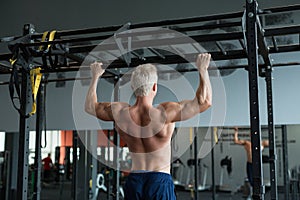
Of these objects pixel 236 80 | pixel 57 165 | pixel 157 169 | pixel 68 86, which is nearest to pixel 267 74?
pixel 157 169

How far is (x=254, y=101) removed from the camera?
2.42 m

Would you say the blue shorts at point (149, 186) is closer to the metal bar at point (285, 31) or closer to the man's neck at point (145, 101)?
the man's neck at point (145, 101)

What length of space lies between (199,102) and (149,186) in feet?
2.27

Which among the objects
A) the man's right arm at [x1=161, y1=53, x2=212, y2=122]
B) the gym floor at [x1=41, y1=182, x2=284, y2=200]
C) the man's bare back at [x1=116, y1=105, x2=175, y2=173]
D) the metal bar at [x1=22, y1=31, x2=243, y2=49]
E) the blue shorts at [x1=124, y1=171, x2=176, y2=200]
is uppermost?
the metal bar at [x1=22, y1=31, x2=243, y2=49]

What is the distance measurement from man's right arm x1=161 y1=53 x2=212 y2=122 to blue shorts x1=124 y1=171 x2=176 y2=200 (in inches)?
16.6

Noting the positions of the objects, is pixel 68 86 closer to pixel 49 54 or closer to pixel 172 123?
pixel 49 54

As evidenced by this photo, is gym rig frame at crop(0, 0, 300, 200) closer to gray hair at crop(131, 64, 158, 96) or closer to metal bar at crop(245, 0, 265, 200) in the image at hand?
metal bar at crop(245, 0, 265, 200)

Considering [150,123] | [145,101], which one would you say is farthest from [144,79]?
[150,123]

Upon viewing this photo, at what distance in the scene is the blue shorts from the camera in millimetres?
2729

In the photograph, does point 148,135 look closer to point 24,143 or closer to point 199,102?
point 199,102

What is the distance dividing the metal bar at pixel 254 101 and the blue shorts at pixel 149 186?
0.65m

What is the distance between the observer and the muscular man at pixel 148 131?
2721mm

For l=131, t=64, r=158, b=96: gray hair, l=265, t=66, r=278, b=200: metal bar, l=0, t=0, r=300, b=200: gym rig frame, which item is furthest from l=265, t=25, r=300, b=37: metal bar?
l=265, t=66, r=278, b=200: metal bar

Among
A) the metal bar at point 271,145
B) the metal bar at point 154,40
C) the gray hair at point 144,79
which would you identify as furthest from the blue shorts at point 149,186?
the metal bar at point 271,145
